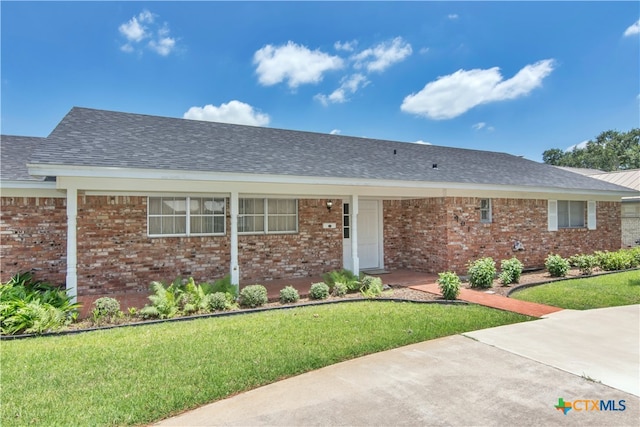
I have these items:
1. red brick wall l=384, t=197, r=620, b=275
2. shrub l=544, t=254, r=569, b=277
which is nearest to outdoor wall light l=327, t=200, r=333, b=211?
red brick wall l=384, t=197, r=620, b=275

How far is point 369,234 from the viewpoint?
1191cm

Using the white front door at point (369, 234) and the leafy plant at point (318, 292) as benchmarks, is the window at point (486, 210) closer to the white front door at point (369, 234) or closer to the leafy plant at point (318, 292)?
the white front door at point (369, 234)

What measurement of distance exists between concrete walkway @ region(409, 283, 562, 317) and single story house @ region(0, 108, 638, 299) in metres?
2.15

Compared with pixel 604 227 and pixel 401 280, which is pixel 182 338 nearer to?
pixel 401 280

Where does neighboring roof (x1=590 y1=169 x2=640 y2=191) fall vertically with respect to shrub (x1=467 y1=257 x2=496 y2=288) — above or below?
above

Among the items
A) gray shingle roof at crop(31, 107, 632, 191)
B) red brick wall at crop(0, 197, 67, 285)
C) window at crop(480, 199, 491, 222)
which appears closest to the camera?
gray shingle roof at crop(31, 107, 632, 191)

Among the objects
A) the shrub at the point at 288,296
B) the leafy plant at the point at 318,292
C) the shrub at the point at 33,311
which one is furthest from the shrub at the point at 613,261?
the shrub at the point at 33,311

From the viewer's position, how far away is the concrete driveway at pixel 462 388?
10.7 feet

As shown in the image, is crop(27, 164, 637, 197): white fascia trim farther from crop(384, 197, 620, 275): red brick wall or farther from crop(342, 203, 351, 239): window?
crop(342, 203, 351, 239): window

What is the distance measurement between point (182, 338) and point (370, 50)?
1247 centimetres

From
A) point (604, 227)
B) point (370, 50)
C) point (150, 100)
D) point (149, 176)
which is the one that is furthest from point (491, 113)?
point (149, 176)

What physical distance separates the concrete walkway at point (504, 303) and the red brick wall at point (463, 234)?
2.21 metres

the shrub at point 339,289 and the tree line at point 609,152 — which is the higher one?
the tree line at point 609,152

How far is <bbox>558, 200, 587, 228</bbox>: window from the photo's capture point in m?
13.1
